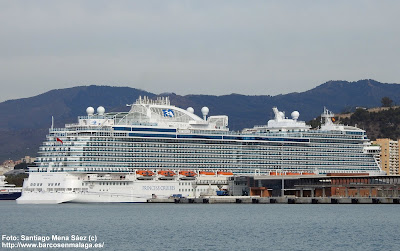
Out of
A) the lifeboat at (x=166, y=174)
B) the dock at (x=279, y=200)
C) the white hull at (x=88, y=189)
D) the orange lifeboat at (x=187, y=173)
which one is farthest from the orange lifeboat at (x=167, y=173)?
the dock at (x=279, y=200)

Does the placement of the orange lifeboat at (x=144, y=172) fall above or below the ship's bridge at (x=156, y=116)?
below

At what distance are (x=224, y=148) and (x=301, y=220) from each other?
41185mm

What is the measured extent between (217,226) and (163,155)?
42.1m

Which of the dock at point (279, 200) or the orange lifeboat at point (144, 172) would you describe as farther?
the orange lifeboat at point (144, 172)

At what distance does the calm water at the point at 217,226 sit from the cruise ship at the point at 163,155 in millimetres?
6413

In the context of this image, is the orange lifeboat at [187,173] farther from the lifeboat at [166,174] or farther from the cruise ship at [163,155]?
the lifeboat at [166,174]

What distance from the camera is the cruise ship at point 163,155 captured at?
104125 millimetres

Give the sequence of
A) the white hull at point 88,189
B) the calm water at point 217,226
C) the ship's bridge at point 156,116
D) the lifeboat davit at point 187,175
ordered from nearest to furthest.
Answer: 1. the calm water at point 217,226
2. the white hull at point 88,189
3. the ship's bridge at point 156,116
4. the lifeboat davit at point 187,175

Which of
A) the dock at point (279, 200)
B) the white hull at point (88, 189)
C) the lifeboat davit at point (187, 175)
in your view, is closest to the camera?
the white hull at point (88, 189)

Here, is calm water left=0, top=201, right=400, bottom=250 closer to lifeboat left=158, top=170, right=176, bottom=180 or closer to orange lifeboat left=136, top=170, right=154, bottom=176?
orange lifeboat left=136, top=170, right=154, bottom=176

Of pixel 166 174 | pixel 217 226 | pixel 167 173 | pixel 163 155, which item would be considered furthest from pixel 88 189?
pixel 217 226

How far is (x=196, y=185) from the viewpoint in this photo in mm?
112562

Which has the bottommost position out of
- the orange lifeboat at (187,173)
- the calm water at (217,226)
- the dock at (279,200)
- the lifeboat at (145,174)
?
the calm water at (217,226)

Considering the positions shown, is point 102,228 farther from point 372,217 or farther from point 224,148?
point 224,148
